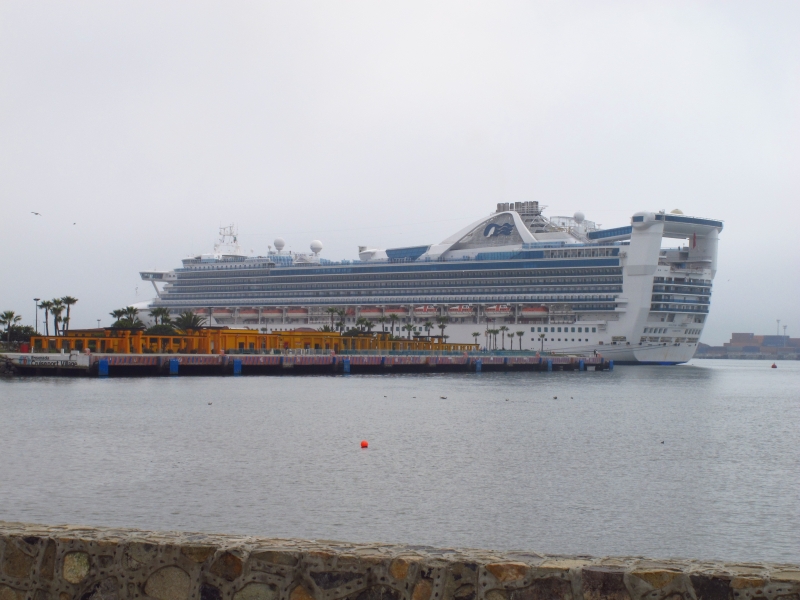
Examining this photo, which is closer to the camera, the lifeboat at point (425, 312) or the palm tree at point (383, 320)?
the palm tree at point (383, 320)

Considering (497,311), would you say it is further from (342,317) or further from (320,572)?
(320,572)

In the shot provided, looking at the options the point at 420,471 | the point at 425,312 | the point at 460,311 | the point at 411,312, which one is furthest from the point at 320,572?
the point at 411,312

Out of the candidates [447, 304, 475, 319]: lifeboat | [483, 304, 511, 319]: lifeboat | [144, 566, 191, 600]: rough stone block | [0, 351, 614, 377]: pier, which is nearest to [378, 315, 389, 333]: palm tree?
[447, 304, 475, 319]: lifeboat

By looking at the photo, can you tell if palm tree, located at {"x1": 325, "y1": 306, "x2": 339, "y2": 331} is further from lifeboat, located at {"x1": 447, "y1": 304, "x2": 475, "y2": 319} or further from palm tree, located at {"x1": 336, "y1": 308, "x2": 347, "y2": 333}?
lifeboat, located at {"x1": 447, "y1": 304, "x2": 475, "y2": 319}

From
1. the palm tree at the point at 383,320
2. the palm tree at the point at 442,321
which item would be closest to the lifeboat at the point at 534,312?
the palm tree at the point at 442,321

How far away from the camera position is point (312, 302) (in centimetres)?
11400

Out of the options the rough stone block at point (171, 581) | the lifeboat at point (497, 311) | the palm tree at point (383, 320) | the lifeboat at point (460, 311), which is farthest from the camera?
the palm tree at point (383, 320)

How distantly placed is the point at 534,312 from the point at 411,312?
50.9ft

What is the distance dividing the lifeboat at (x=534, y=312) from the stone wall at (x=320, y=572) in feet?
310

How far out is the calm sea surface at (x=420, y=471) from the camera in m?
16.1

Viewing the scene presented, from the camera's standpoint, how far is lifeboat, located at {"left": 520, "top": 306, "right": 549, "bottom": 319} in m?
99.4

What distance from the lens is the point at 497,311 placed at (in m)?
103

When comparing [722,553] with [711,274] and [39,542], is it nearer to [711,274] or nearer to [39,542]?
[39,542]

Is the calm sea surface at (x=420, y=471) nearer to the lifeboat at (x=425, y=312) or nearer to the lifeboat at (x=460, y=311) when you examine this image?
the lifeboat at (x=460, y=311)
